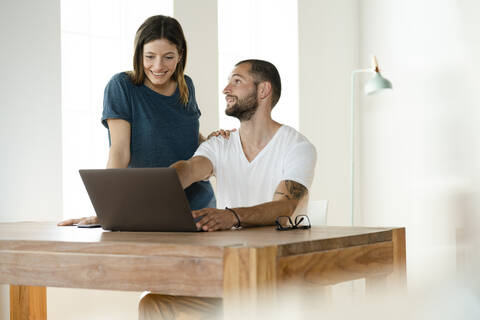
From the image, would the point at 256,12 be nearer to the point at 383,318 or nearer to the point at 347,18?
the point at 347,18

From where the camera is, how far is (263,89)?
2420mm

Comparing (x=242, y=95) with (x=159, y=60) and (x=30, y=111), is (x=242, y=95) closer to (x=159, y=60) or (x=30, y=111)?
(x=159, y=60)

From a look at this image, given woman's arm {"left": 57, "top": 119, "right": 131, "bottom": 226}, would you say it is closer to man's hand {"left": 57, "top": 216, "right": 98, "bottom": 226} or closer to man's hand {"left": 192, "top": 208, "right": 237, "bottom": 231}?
man's hand {"left": 57, "top": 216, "right": 98, "bottom": 226}

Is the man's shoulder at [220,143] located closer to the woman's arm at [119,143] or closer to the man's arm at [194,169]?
the man's arm at [194,169]

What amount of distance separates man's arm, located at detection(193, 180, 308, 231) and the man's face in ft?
1.29

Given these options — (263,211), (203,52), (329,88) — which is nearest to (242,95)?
(263,211)

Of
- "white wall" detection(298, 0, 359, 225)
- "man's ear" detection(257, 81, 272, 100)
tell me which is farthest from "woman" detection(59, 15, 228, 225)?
"white wall" detection(298, 0, 359, 225)

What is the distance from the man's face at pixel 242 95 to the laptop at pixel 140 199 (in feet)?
2.55

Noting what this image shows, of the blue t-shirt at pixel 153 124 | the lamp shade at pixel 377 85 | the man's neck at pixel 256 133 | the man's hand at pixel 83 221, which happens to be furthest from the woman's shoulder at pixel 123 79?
the lamp shade at pixel 377 85

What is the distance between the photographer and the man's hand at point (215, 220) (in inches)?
65.7

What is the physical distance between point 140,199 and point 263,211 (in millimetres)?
390

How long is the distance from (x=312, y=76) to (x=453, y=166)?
129 centimetres

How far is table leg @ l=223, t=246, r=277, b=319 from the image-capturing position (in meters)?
1.19

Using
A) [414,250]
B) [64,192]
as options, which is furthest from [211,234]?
[414,250]
